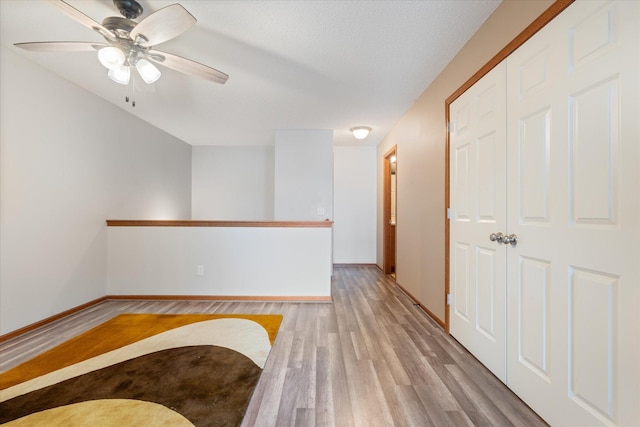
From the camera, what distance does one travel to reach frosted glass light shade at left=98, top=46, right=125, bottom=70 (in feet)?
5.82

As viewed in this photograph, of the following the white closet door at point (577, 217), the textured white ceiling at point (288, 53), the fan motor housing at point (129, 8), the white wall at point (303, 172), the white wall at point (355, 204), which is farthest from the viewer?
the white wall at point (355, 204)

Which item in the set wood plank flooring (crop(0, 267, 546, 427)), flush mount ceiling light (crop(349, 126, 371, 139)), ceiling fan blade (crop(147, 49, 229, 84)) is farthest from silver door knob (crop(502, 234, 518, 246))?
flush mount ceiling light (crop(349, 126, 371, 139))

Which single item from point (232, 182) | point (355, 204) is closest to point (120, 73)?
point (232, 182)

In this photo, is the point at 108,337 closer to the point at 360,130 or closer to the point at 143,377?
the point at 143,377

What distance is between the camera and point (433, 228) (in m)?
2.79

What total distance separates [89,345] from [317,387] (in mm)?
1895

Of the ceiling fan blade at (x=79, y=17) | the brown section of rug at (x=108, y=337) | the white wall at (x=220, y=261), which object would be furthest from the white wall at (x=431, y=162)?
the ceiling fan blade at (x=79, y=17)

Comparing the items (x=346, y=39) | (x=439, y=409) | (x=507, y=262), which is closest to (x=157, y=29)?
(x=346, y=39)

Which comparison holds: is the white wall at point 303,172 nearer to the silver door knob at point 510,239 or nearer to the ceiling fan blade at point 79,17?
the ceiling fan blade at point 79,17

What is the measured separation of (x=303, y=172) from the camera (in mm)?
4418

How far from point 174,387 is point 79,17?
87.4 inches

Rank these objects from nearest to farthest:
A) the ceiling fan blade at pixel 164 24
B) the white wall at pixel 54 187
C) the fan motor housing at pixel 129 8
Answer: the ceiling fan blade at pixel 164 24, the fan motor housing at pixel 129 8, the white wall at pixel 54 187

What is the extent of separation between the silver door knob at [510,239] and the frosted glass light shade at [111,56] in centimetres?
274

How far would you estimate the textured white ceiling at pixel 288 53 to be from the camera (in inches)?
71.6
